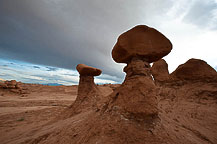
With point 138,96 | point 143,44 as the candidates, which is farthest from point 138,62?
point 138,96

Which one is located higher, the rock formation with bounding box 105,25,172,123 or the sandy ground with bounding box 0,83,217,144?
the rock formation with bounding box 105,25,172,123

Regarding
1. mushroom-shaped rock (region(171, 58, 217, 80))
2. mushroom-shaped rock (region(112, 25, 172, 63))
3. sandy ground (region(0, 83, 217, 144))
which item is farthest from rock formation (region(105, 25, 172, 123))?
mushroom-shaped rock (region(171, 58, 217, 80))

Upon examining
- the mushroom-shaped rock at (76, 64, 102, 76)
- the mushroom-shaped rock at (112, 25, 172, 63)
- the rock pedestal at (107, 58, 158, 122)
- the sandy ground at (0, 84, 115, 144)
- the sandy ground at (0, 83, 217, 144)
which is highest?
the mushroom-shaped rock at (112, 25, 172, 63)

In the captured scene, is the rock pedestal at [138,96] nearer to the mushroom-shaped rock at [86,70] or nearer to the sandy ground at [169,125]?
the sandy ground at [169,125]

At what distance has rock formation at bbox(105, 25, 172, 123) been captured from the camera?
7.83 ft

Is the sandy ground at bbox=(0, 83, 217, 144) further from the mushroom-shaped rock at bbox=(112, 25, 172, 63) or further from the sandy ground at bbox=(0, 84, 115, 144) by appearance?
the mushroom-shaped rock at bbox=(112, 25, 172, 63)

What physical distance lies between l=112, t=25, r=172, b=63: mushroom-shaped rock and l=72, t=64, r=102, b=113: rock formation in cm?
372

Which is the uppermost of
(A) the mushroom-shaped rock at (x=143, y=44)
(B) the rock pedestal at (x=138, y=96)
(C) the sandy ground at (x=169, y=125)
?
(A) the mushroom-shaped rock at (x=143, y=44)

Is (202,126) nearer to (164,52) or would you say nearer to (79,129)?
(164,52)

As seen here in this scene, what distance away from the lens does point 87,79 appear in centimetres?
655

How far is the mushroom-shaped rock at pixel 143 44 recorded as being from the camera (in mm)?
2922

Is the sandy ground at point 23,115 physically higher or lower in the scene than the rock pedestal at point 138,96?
lower

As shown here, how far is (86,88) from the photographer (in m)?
6.44

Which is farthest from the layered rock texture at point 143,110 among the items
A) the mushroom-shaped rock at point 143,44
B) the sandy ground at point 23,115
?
the sandy ground at point 23,115
